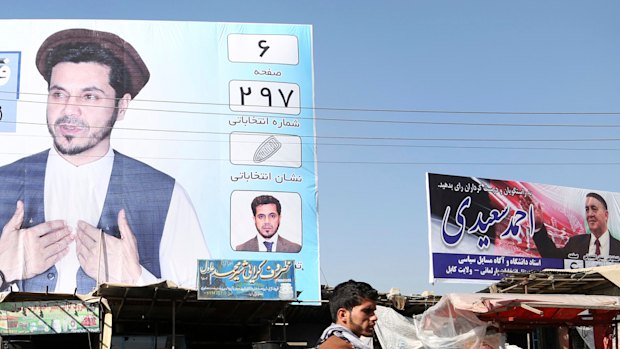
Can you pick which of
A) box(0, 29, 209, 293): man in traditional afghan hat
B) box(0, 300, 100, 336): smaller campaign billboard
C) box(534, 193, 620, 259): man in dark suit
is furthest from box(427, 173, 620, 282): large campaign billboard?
box(0, 300, 100, 336): smaller campaign billboard

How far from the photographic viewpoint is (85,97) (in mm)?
19031

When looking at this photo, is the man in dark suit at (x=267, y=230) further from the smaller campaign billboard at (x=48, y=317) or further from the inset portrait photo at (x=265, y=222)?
the smaller campaign billboard at (x=48, y=317)

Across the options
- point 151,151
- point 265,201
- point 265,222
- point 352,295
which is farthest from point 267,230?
point 352,295

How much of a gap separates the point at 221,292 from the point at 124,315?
2.47 m

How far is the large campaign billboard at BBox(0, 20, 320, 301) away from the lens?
17.9 metres

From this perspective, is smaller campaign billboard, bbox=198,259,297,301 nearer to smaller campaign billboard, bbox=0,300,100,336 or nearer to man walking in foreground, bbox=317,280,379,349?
smaller campaign billboard, bbox=0,300,100,336

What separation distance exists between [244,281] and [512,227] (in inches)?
354

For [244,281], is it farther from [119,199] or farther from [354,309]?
[354,309]

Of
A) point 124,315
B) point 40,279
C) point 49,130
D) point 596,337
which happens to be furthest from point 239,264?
point 49,130

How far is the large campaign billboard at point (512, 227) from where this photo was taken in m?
18.5

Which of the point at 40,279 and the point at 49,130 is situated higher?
the point at 49,130

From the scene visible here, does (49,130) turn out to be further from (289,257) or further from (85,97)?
(289,257)

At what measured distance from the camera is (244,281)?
40.9ft

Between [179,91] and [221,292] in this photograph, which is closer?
[221,292]
